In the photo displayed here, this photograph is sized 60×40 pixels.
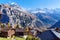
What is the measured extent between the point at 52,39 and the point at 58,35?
288 cm

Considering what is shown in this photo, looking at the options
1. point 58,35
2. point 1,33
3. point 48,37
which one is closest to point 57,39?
point 58,35

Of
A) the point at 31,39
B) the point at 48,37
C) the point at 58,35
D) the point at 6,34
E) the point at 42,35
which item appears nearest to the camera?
the point at 31,39

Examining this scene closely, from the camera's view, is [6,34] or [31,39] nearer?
[31,39]

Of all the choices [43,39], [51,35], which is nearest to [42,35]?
[43,39]

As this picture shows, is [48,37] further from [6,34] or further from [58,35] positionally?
[6,34]

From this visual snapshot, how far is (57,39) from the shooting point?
6159 cm

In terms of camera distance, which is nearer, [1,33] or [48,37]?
[1,33]

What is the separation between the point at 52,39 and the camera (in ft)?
220

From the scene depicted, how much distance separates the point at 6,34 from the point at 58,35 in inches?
594

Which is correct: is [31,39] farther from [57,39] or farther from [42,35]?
[42,35]

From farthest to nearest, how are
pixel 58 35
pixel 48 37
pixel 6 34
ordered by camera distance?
pixel 48 37
pixel 58 35
pixel 6 34

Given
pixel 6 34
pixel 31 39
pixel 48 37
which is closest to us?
pixel 31 39

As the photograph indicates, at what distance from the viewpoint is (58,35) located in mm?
64938

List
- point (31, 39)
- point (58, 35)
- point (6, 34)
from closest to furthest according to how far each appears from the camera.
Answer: point (31, 39) → point (6, 34) → point (58, 35)
